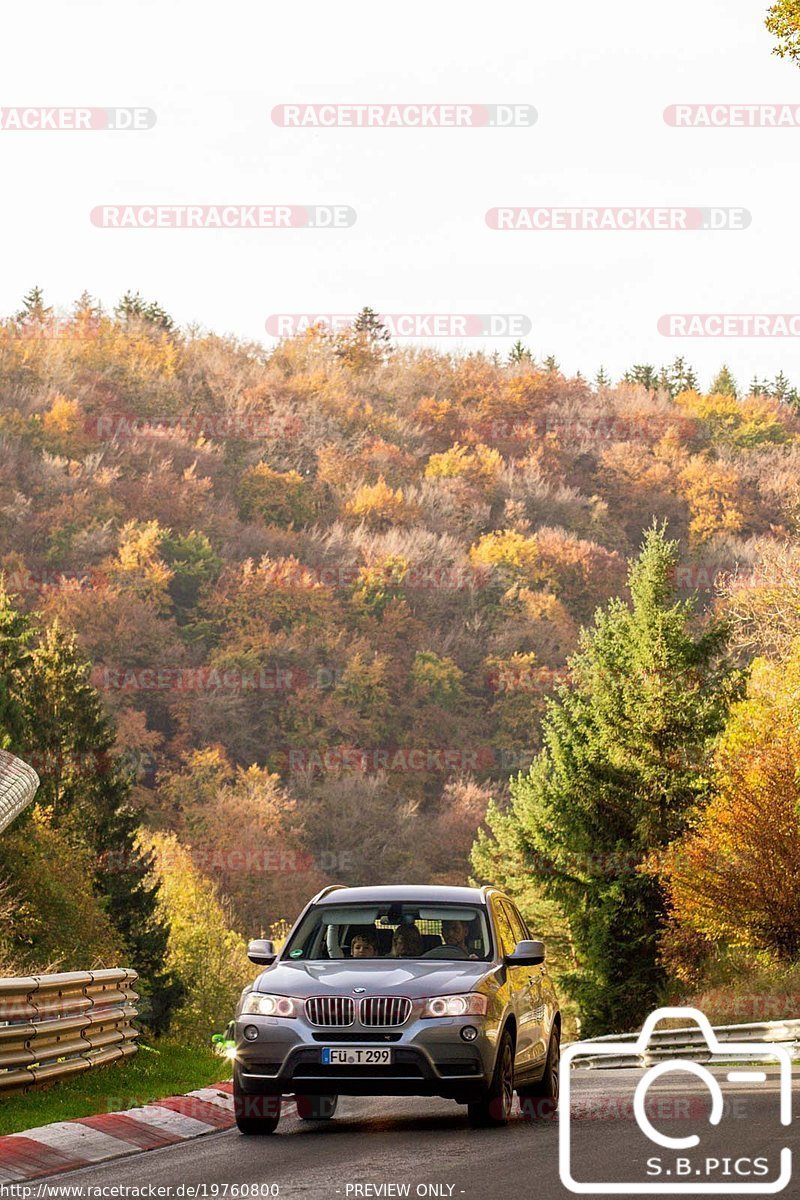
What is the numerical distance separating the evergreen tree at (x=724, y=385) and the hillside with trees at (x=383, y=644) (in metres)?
0.64

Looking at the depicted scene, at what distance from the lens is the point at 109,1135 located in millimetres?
11852

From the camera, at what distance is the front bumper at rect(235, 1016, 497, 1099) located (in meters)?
12.1

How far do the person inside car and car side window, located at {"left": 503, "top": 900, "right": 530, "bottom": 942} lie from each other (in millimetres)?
1168

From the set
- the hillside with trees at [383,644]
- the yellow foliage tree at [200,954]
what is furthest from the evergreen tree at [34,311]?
the yellow foliage tree at [200,954]

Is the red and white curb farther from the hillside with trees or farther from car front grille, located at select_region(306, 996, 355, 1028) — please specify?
the hillside with trees

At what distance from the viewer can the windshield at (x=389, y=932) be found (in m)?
13.6

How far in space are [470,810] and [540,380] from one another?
201 feet

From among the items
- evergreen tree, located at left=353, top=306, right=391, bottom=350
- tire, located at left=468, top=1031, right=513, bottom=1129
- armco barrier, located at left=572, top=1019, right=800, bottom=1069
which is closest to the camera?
tire, located at left=468, top=1031, right=513, bottom=1129

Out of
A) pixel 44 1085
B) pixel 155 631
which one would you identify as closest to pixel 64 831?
pixel 44 1085

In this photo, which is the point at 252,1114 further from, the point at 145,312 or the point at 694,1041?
the point at 145,312

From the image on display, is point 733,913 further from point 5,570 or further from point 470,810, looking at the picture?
point 5,570

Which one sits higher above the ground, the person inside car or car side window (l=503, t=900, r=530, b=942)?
the person inside car

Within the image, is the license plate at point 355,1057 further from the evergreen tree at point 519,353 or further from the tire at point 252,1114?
the evergreen tree at point 519,353

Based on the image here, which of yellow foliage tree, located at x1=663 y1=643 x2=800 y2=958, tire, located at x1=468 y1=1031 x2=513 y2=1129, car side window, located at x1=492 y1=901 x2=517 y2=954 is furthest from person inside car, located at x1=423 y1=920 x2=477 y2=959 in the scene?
yellow foliage tree, located at x1=663 y1=643 x2=800 y2=958
